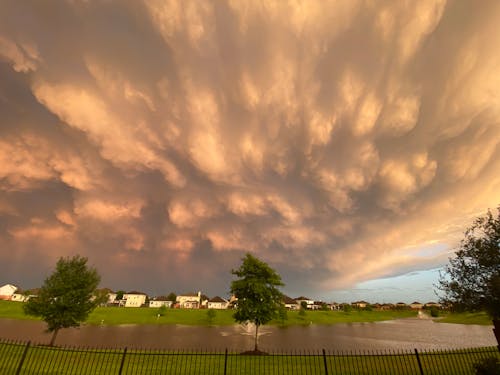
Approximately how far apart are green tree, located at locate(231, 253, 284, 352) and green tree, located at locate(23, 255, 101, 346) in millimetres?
19778

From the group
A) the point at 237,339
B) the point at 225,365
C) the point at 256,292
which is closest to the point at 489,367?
the point at 225,365

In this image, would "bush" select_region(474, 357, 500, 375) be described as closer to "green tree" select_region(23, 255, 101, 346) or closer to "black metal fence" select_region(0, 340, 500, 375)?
"black metal fence" select_region(0, 340, 500, 375)

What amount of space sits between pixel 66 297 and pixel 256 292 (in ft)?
80.4

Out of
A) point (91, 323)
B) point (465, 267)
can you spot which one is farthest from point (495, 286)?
point (91, 323)

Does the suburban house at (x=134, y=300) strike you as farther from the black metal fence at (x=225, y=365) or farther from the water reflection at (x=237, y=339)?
the black metal fence at (x=225, y=365)

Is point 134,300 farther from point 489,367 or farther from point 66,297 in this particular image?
point 489,367

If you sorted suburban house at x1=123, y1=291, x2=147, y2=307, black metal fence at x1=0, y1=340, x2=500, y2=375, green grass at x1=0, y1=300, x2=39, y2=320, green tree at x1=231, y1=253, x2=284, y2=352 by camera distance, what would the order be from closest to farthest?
black metal fence at x1=0, y1=340, x2=500, y2=375 → green tree at x1=231, y1=253, x2=284, y2=352 → green grass at x1=0, y1=300, x2=39, y2=320 → suburban house at x1=123, y1=291, x2=147, y2=307

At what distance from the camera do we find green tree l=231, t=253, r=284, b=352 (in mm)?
33906

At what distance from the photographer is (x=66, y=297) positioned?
35.0 meters

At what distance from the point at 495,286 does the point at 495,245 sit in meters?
2.91

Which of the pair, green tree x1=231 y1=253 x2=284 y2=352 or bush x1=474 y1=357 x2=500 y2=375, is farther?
green tree x1=231 y1=253 x2=284 y2=352

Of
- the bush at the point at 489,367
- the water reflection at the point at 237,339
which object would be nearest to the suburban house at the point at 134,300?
the water reflection at the point at 237,339

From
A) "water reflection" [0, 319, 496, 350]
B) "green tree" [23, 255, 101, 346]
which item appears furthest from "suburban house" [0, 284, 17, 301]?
"green tree" [23, 255, 101, 346]

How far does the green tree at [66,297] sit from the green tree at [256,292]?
1978 cm
